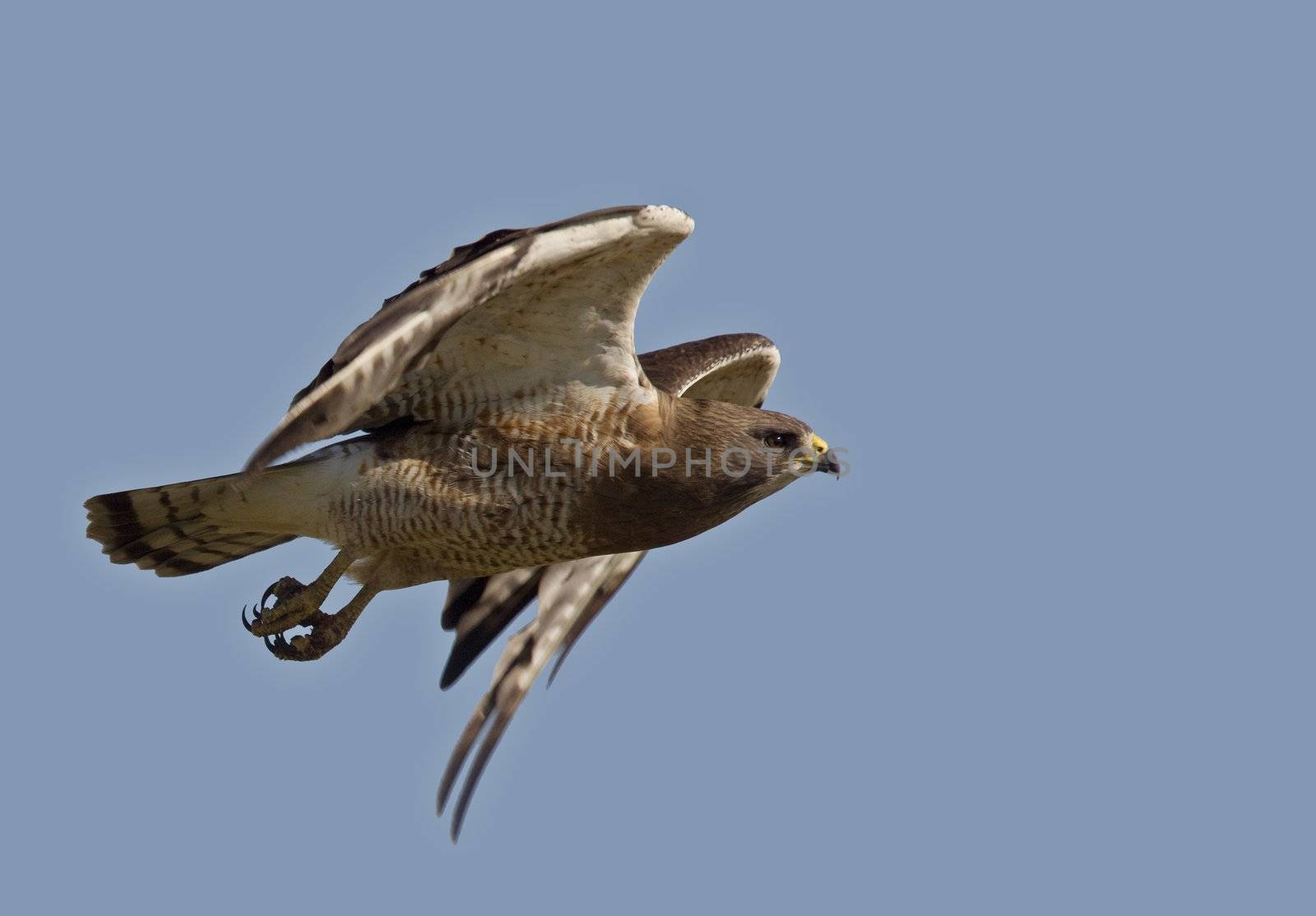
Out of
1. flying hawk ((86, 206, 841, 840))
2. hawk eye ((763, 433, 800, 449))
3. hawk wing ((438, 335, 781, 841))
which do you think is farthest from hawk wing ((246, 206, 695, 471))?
hawk wing ((438, 335, 781, 841))

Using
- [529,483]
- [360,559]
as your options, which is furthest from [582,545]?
[360,559]

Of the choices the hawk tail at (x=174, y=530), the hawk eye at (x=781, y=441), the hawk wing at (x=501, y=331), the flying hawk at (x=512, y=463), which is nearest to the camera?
the hawk wing at (x=501, y=331)

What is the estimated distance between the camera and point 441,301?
8133 millimetres

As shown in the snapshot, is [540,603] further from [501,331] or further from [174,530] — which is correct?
[501,331]

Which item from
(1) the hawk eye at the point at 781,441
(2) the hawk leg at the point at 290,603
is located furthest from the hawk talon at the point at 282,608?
(1) the hawk eye at the point at 781,441

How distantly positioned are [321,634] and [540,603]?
161 centimetres

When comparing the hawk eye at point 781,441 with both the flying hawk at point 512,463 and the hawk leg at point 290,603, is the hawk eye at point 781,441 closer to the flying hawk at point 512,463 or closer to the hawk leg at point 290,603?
the flying hawk at point 512,463

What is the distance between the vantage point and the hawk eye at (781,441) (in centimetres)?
955

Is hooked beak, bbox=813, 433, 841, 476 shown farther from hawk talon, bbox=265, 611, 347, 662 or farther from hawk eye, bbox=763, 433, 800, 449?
hawk talon, bbox=265, 611, 347, 662

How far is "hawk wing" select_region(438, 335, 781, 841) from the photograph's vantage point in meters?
10.8

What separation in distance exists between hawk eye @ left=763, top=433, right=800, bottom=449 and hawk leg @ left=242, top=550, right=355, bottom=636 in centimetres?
226

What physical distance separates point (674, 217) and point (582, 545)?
76.9 inches

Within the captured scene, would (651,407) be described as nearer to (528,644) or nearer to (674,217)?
(674,217)

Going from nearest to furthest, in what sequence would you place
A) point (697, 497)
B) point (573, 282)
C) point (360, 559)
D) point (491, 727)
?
1. point (573, 282)
2. point (697, 497)
3. point (360, 559)
4. point (491, 727)
